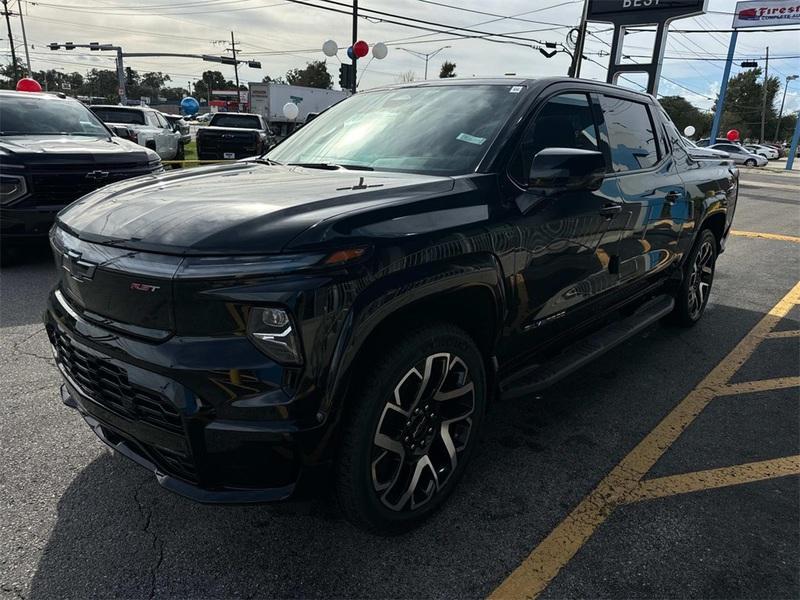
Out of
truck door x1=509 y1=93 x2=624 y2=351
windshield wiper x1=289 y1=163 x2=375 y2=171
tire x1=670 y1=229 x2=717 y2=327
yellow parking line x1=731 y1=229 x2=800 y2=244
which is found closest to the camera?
truck door x1=509 y1=93 x2=624 y2=351

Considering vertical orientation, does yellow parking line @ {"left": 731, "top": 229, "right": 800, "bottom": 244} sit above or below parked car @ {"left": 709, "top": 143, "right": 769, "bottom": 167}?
above

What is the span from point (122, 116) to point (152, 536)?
52.8ft

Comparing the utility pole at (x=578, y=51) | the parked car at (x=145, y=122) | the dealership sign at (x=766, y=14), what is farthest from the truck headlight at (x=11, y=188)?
the dealership sign at (x=766, y=14)

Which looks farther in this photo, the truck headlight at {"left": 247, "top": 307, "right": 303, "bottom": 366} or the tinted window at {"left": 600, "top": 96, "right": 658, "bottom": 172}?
the tinted window at {"left": 600, "top": 96, "right": 658, "bottom": 172}

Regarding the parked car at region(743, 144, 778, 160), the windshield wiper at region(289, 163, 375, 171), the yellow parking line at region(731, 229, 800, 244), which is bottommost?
A: the parked car at region(743, 144, 778, 160)

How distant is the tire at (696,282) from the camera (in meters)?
4.82

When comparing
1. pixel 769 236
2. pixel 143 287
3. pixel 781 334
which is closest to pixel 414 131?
pixel 143 287

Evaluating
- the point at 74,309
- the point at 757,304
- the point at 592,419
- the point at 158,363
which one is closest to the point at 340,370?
the point at 158,363

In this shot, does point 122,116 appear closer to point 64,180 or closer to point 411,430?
point 64,180

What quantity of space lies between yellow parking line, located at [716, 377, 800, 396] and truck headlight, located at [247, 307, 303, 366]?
10.5 ft

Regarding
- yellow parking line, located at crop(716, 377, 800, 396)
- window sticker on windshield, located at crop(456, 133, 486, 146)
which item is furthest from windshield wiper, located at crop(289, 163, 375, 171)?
yellow parking line, located at crop(716, 377, 800, 396)

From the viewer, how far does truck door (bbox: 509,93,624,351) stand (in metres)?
2.69

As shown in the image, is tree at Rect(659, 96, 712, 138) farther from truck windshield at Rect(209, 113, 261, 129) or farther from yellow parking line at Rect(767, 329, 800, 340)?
yellow parking line at Rect(767, 329, 800, 340)

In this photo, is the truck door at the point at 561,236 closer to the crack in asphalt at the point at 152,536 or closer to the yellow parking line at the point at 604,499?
the yellow parking line at the point at 604,499
